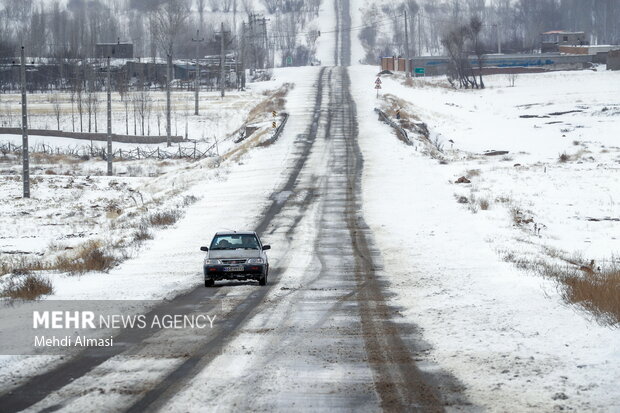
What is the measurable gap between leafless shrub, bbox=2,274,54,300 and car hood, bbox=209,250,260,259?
3.93m

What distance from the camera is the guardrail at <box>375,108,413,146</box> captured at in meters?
58.1

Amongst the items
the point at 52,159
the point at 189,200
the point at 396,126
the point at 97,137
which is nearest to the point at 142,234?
the point at 189,200

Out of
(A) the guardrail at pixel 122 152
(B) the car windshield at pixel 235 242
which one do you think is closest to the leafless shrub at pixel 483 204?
(B) the car windshield at pixel 235 242

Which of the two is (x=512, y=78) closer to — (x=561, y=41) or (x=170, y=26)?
(x=561, y=41)

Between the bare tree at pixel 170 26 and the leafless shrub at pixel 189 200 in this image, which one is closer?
the leafless shrub at pixel 189 200

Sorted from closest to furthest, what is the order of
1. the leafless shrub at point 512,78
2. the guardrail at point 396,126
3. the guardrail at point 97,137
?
the guardrail at point 396,126
the guardrail at point 97,137
the leafless shrub at point 512,78

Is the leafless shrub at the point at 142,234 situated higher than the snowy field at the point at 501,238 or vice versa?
the snowy field at the point at 501,238

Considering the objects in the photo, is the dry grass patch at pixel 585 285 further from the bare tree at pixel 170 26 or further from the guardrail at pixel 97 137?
the bare tree at pixel 170 26

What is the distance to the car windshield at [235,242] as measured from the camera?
70.3 feet

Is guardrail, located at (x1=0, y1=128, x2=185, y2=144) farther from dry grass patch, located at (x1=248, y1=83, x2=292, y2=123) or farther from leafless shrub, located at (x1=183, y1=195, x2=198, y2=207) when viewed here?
leafless shrub, located at (x1=183, y1=195, x2=198, y2=207)

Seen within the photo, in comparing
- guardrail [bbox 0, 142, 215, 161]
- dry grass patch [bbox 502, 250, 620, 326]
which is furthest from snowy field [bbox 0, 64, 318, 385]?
dry grass patch [bbox 502, 250, 620, 326]

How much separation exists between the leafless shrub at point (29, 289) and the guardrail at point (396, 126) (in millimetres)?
40455

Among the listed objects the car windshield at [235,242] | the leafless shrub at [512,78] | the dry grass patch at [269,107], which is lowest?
the car windshield at [235,242]

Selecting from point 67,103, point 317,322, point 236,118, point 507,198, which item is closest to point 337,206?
point 507,198
